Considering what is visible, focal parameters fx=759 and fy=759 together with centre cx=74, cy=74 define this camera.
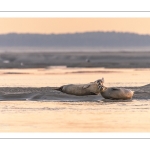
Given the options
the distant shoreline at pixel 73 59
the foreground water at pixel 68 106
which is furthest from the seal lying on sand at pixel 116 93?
the distant shoreline at pixel 73 59

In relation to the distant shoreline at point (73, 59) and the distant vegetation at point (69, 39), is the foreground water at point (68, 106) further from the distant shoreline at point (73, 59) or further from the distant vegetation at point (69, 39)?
the distant vegetation at point (69, 39)

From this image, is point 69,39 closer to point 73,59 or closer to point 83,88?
point 73,59

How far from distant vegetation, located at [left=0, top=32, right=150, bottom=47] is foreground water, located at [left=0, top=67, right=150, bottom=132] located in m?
0.21

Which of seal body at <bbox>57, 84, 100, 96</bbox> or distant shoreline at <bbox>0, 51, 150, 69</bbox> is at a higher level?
distant shoreline at <bbox>0, 51, 150, 69</bbox>

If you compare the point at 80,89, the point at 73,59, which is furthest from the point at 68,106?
the point at 73,59

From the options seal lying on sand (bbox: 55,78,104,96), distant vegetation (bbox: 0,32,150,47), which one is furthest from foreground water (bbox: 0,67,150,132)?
distant vegetation (bbox: 0,32,150,47)

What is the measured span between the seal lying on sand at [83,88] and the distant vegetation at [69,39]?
12.4 inches

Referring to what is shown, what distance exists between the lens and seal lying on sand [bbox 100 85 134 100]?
613 cm

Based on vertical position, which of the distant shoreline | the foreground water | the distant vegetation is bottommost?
the foreground water

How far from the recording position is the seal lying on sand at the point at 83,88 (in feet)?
20.0

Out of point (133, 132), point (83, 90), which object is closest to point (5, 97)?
point (83, 90)

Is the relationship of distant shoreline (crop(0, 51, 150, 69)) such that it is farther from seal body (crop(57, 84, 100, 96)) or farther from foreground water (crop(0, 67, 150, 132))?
seal body (crop(57, 84, 100, 96))

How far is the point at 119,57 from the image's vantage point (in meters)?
6.19
